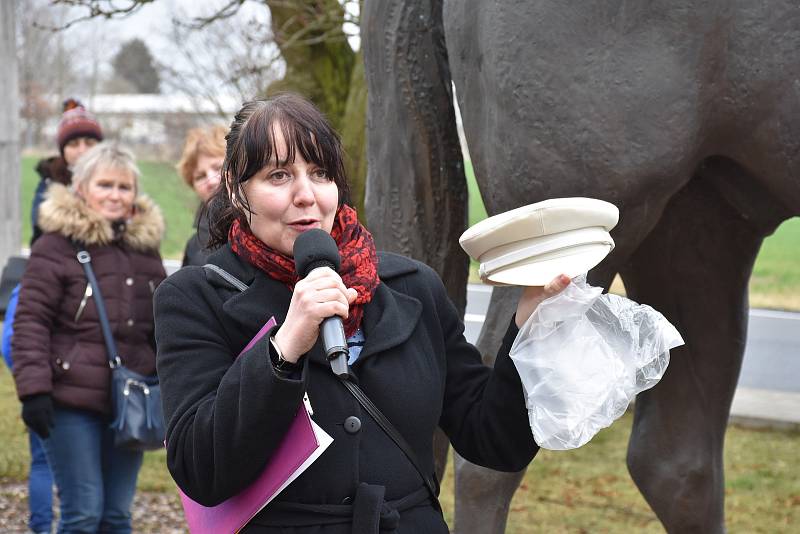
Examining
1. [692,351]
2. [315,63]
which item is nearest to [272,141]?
[692,351]

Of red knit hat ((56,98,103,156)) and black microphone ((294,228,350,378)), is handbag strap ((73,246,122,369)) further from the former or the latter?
black microphone ((294,228,350,378))

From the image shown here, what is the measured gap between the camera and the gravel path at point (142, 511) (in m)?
4.93

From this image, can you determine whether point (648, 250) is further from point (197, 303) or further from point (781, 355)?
point (781, 355)

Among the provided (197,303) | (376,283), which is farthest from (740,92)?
(197,303)

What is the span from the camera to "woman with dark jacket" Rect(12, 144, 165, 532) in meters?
3.82

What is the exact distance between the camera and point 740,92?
2.33 m

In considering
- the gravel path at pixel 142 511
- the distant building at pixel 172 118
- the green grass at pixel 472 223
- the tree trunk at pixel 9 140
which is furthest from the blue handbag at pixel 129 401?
the green grass at pixel 472 223

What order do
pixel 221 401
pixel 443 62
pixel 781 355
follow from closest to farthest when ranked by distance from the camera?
pixel 221 401, pixel 443 62, pixel 781 355

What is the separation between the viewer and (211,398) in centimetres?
171

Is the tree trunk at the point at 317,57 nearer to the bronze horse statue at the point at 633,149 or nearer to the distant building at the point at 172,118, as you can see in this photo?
the distant building at the point at 172,118

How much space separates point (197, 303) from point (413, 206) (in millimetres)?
1149

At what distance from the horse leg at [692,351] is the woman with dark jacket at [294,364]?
1177 mm

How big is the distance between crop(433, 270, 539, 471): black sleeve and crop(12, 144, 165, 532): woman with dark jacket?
214 centimetres

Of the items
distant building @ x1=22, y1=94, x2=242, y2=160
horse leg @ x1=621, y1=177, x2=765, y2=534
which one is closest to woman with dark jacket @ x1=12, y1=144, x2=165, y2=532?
distant building @ x1=22, y1=94, x2=242, y2=160
